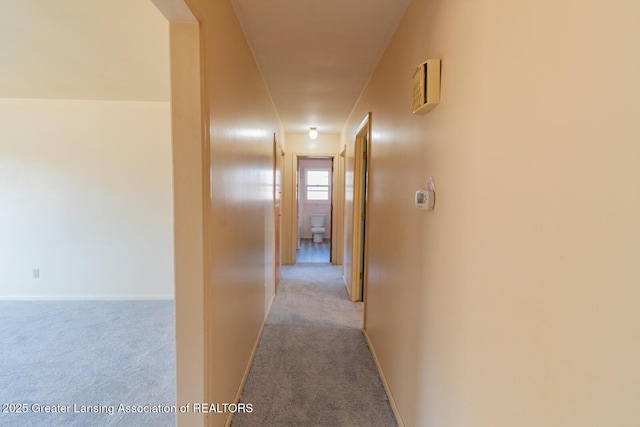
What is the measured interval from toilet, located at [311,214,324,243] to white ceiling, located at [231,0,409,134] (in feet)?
15.6

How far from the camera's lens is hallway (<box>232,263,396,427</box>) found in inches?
69.3

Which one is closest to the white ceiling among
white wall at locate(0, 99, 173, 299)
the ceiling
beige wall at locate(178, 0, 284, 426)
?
the ceiling

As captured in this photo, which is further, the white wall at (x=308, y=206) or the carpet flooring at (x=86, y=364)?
the white wall at (x=308, y=206)

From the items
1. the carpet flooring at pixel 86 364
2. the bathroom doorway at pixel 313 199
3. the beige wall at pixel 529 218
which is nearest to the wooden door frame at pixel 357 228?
Answer: the carpet flooring at pixel 86 364

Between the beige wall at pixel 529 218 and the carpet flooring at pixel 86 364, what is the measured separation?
5.65 ft

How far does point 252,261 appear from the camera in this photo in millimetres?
2354

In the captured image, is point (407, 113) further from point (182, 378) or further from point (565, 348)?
point (182, 378)

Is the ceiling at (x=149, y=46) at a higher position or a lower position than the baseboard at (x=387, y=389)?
higher

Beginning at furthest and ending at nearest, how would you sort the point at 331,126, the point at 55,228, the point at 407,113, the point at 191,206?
1. the point at 331,126
2. the point at 55,228
3. the point at 407,113
4. the point at 191,206

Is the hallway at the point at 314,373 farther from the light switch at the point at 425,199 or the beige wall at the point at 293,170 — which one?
the beige wall at the point at 293,170

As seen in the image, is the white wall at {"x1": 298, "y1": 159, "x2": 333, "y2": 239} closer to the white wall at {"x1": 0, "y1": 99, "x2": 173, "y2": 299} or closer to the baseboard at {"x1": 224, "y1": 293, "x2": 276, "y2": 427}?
the white wall at {"x1": 0, "y1": 99, "x2": 173, "y2": 299}

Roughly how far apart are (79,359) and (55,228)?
6.47 feet

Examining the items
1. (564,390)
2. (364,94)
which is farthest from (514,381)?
(364,94)

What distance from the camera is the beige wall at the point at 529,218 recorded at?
0.50 metres
